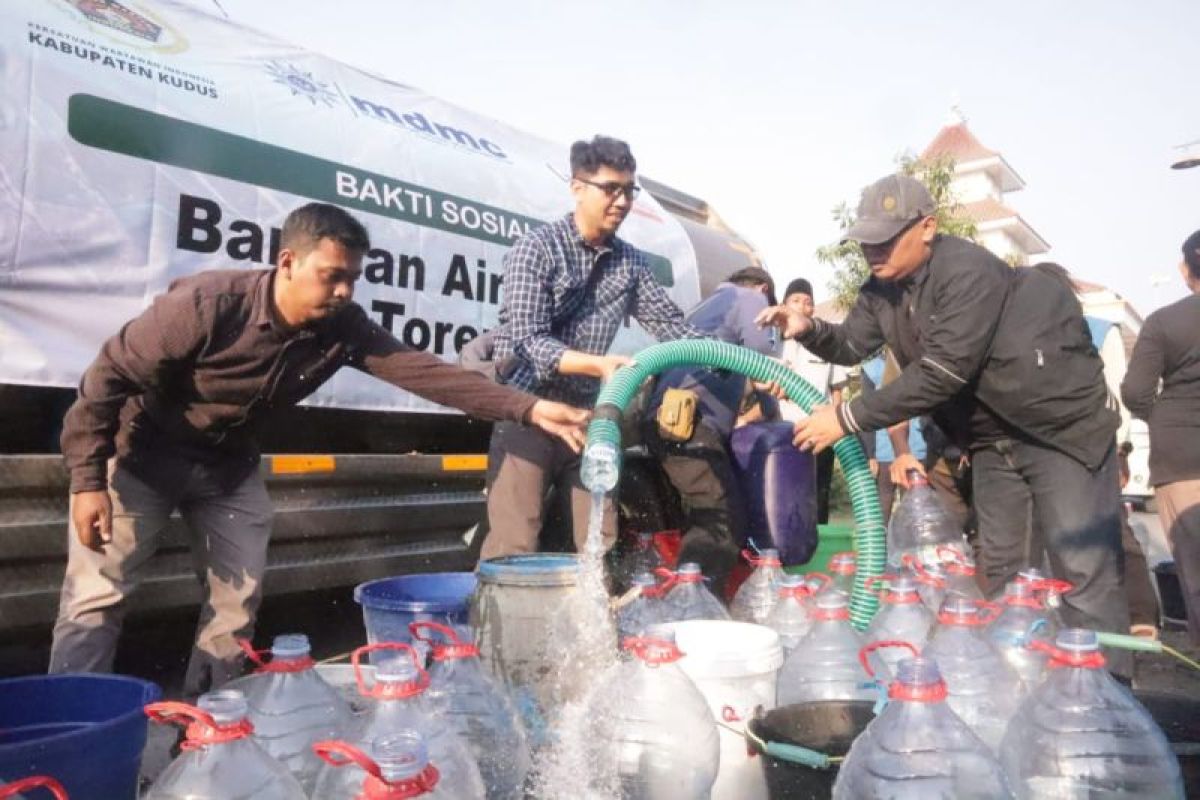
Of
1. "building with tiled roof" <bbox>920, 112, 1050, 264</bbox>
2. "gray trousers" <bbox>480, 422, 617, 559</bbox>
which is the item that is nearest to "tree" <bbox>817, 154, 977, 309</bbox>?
"gray trousers" <bbox>480, 422, 617, 559</bbox>

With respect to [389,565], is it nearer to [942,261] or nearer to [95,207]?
[95,207]

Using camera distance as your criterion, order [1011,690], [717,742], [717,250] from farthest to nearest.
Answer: [717,250] < [1011,690] < [717,742]

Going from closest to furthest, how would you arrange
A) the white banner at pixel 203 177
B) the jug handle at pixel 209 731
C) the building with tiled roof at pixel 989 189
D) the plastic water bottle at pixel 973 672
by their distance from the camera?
the jug handle at pixel 209 731 < the plastic water bottle at pixel 973 672 < the white banner at pixel 203 177 < the building with tiled roof at pixel 989 189

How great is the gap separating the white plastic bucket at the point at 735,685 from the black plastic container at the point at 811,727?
16cm

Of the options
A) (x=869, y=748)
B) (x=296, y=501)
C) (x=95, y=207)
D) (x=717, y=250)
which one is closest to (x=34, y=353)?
(x=95, y=207)

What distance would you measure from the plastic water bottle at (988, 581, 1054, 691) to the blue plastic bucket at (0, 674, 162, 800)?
6.84 feet

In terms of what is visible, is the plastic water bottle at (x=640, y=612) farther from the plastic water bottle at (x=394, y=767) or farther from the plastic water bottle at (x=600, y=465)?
the plastic water bottle at (x=394, y=767)

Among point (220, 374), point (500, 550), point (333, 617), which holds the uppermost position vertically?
point (220, 374)

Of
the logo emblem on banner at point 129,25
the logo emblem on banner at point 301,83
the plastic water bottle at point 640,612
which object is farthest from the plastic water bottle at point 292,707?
the logo emblem on banner at point 301,83

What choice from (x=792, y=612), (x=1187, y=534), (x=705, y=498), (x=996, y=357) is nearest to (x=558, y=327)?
(x=705, y=498)

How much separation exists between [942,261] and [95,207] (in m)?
3.31

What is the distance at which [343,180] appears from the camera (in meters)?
4.51

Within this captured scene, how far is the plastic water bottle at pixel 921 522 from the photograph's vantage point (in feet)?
18.4

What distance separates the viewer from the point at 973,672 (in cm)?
231
